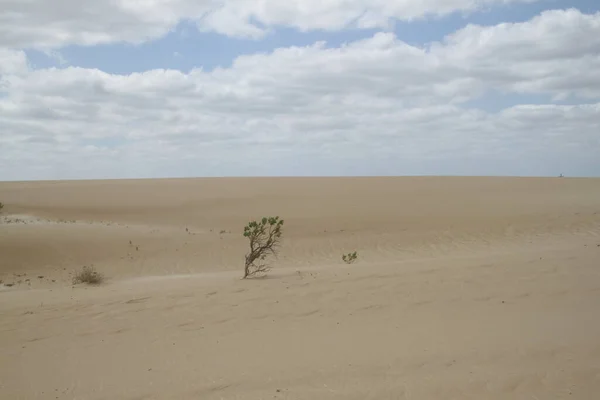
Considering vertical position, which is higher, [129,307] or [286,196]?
[286,196]

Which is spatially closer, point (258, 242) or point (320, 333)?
point (320, 333)

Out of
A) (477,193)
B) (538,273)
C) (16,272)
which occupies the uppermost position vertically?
(477,193)

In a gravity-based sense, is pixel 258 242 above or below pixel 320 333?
above

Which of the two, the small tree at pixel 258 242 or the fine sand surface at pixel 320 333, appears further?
the small tree at pixel 258 242

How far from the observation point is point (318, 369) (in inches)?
204

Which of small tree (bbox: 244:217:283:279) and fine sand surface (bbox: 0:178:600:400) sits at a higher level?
small tree (bbox: 244:217:283:279)

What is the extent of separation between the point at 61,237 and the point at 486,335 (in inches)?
605

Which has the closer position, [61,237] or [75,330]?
[75,330]

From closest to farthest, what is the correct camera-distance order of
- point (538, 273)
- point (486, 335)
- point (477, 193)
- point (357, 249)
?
point (486, 335) < point (538, 273) < point (357, 249) < point (477, 193)

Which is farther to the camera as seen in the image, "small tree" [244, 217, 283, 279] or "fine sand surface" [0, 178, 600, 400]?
"small tree" [244, 217, 283, 279]

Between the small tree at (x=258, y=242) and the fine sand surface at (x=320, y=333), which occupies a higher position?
the small tree at (x=258, y=242)

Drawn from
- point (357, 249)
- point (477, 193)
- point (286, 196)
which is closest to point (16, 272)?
point (357, 249)

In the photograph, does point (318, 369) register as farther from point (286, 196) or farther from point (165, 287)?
point (286, 196)

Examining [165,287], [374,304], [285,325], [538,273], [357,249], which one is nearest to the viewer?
[285,325]
